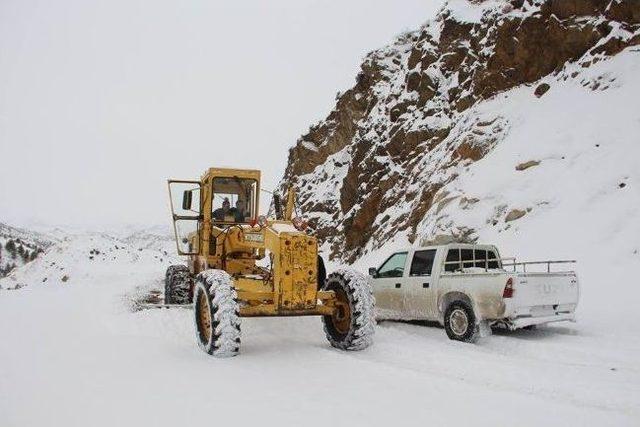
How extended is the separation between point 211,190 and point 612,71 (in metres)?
19.3

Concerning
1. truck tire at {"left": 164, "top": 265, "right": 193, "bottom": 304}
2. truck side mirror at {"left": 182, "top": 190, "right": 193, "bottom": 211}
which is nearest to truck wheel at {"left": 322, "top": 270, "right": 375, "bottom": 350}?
truck side mirror at {"left": 182, "top": 190, "right": 193, "bottom": 211}

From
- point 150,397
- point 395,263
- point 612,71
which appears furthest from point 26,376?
point 612,71

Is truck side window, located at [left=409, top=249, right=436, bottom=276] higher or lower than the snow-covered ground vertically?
higher

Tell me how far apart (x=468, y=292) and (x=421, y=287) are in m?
1.15

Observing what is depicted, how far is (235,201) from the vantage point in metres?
9.99

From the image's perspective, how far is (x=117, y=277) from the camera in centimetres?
2555

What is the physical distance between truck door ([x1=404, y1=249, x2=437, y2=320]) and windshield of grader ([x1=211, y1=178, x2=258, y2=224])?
3.35m

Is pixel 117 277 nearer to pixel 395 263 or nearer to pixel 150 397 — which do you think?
pixel 395 263

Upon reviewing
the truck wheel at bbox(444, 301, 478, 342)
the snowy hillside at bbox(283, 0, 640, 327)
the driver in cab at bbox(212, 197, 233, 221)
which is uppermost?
the snowy hillside at bbox(283, 0, 640, 327)

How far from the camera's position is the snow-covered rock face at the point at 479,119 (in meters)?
19.4

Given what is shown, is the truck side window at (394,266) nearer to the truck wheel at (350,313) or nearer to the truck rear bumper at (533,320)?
the truck wheel at (350,313)

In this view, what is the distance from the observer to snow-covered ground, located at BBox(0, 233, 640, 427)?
4793 mm

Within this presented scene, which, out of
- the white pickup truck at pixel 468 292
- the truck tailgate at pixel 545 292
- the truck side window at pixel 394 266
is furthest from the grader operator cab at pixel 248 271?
the truck tailgate at pixel 545 292

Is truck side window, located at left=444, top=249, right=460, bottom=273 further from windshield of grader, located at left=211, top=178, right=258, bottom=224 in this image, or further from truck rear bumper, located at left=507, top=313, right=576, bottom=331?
windshield of grader, located at left=211, top=178, right=258, bottom=224
